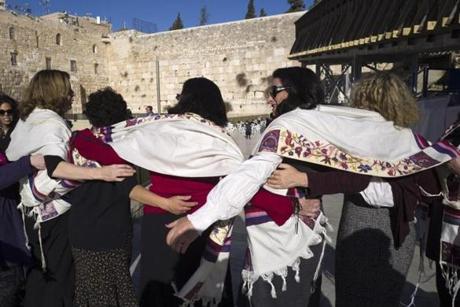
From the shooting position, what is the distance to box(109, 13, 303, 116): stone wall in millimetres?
23250

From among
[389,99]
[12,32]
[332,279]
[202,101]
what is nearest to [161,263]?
[202,101]

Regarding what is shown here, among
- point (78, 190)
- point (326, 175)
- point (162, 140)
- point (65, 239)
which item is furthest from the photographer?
point (65, 239)

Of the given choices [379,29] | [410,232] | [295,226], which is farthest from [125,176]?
[379,29]

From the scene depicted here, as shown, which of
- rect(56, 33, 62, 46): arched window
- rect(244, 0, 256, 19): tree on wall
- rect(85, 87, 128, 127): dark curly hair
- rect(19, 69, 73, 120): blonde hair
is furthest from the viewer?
rect(244, 0, 256, 19): tree on wall

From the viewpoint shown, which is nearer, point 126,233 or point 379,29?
point 126,233

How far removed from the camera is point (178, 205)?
5.99ft

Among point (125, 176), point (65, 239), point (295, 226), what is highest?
point (125, 176)

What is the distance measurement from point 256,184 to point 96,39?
31.1 m

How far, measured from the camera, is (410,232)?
1850mm

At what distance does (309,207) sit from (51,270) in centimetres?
157

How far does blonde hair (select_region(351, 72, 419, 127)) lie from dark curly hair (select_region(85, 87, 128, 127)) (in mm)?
1267

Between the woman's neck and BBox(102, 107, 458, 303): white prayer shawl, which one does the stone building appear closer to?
the woman's neck

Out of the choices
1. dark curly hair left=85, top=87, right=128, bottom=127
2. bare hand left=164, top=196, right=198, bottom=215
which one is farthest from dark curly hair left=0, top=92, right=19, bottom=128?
bare hand left=164, top=196, right=198, bottom=215

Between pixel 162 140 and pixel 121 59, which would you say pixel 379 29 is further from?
pixel 121 59
